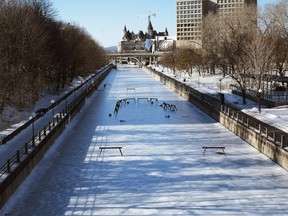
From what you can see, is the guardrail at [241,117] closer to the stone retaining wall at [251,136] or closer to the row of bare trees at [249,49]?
the stone retaining wall at [251,136]

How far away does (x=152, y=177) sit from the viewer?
20500 mm

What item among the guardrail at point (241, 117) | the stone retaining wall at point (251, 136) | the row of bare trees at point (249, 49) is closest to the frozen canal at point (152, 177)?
the stone retaining wall at point (251, 136)

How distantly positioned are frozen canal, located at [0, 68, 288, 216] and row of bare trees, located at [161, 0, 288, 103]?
40.6 ft

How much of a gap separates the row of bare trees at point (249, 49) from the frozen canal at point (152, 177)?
1236 centimetres

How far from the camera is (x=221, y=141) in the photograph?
95.3ft

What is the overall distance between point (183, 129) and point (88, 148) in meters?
8.88

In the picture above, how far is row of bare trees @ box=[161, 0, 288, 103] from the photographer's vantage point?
4506 centimetres

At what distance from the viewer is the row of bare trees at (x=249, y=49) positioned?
45.1 m

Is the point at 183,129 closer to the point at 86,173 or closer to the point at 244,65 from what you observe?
the point at 86,173

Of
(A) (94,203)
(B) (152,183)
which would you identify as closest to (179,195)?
(B) (152,183)

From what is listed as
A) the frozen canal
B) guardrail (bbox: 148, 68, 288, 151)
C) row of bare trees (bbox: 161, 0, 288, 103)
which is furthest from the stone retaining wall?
row of bare trees (bbox: 161, 0, 288, 103)

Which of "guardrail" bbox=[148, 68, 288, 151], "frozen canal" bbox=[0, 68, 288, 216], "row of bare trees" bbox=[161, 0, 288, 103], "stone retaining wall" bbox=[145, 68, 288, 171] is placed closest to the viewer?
"frozen canal" bbox=[0, 68, 288, 216]

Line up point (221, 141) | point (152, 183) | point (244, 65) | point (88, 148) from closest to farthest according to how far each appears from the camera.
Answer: point (152, 183) < point (88, 148) < point (221, 141) < point (244, 65)

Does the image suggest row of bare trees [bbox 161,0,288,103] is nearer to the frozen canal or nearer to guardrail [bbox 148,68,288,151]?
guardrail [bbox 148,68,288,151]
